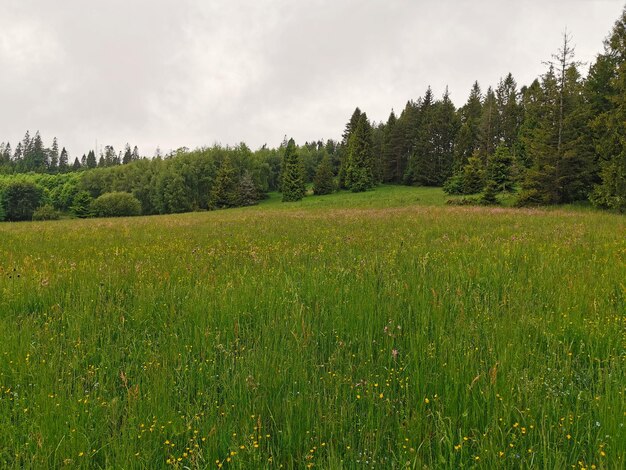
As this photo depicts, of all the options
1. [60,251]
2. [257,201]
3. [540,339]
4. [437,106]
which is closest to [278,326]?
[540,339]

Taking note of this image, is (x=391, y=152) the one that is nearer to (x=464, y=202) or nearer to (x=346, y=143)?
(x=346, y=143)

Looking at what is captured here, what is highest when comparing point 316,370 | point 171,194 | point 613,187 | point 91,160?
point 91,160

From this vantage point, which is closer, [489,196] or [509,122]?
[489,196]

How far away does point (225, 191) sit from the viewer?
227ft

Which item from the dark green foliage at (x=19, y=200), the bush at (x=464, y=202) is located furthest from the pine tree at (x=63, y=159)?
the bush at (x=464, y=202)

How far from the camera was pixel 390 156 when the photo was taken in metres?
73.9

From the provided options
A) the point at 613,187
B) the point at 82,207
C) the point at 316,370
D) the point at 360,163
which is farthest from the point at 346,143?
the point at 316,370

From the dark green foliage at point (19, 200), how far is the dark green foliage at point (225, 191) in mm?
46776

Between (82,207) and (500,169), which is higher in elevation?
(500,169)

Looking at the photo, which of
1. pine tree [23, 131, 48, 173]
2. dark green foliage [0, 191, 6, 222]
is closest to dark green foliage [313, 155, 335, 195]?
dark green foliage [0, 191, 6, 222]

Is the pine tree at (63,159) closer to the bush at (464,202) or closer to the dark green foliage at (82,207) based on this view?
the dark green foliage at (82,207)

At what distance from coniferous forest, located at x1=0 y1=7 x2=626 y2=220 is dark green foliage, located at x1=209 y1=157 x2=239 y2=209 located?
0.21 meters

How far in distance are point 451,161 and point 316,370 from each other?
69.9 m

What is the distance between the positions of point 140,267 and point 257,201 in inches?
2655
